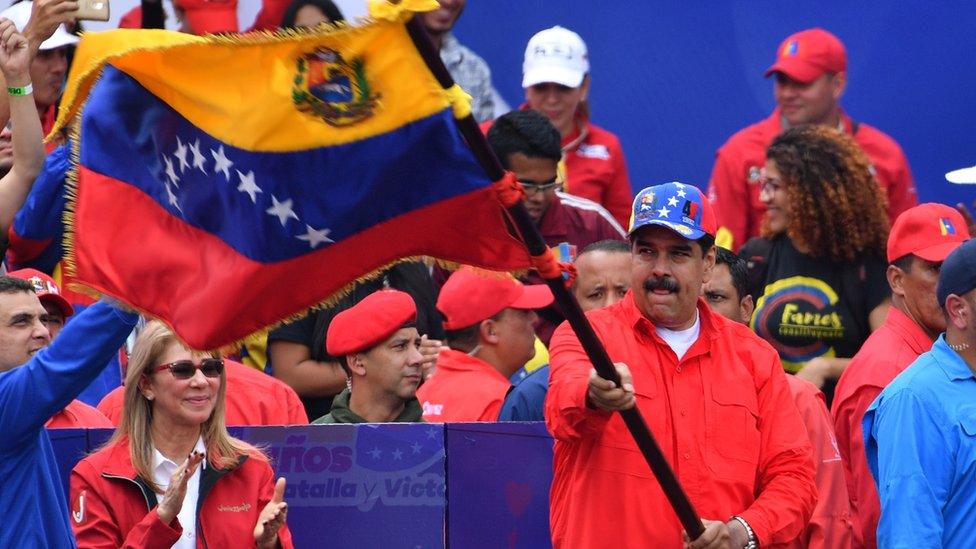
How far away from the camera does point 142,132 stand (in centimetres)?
511

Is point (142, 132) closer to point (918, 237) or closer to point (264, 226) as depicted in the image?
point (264, 226)

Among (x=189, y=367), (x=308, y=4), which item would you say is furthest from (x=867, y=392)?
(x=308, y=4)

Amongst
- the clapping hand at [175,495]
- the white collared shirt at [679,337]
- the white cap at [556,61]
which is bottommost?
the clapping hand at [175,495]

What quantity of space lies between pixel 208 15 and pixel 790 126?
10.3 feet

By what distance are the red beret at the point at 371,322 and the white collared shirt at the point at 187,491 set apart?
129 cm

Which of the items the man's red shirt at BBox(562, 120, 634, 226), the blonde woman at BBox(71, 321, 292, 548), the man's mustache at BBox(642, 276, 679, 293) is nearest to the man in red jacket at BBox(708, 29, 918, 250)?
the man's red shirt at BBox(562, 120, 634, 226)

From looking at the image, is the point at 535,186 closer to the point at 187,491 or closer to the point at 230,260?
the point at 187,491

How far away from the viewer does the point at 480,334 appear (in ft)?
27.0

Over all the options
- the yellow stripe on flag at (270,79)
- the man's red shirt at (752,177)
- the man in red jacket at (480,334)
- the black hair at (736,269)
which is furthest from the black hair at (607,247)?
the yellow stripe on flag at (270,79)

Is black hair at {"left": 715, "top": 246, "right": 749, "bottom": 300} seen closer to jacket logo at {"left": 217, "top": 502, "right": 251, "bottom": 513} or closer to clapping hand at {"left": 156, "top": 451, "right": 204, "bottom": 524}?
jacket logo at {"left": 217, "top": 502, "right": 251, "bottom": 513}

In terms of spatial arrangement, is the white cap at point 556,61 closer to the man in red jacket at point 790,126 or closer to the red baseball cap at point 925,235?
the man in red jacket at point 790,126

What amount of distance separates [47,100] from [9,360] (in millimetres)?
2023

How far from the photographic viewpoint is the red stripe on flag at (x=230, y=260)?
4.95 metres

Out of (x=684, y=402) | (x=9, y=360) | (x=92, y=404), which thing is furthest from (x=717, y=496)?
(x=92, y=404)
